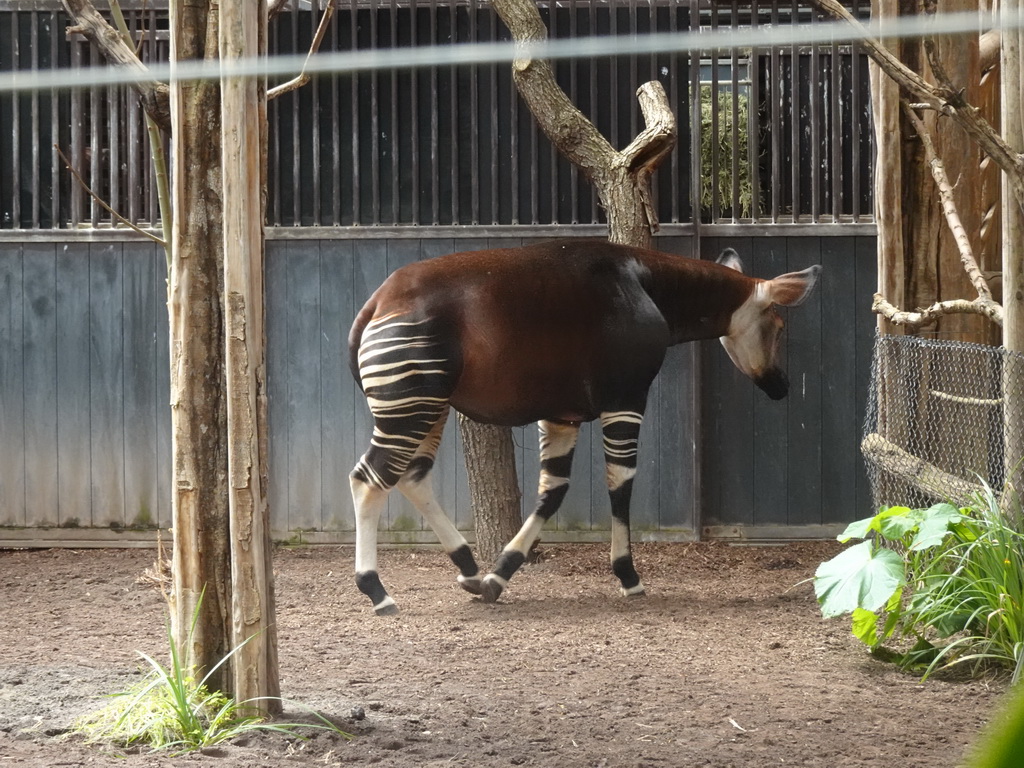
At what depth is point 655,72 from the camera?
22.0 feet

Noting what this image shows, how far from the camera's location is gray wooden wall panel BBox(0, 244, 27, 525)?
269 inches

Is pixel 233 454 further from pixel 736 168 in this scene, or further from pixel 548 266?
pixel 736 168

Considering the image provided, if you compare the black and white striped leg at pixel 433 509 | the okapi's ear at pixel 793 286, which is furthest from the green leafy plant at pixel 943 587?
the black and white striped leg at pixel 433 509

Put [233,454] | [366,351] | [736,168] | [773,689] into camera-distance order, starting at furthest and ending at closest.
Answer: [736,168] → [366,351] → [773,689] → [233,454]

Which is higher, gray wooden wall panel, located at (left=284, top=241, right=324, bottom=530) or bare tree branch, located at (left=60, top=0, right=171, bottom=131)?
bare tree branch, located at (left=60, top=0, right=171, bottom=131)

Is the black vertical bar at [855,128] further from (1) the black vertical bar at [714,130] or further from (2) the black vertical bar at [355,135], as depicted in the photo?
(2) the black vertical bar at [355,135]

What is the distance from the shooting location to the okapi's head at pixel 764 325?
5789 millimetres

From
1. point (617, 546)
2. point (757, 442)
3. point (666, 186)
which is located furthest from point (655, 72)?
point (617, 546)

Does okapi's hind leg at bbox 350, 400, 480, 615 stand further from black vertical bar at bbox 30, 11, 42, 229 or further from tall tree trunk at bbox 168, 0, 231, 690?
black vertical bar at bbox 30, 11, 42, 229

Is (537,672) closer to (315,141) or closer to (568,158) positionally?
(568,158)

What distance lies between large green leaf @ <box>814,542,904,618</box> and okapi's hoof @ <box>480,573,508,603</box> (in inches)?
65.2

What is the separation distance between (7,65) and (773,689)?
5692 mm

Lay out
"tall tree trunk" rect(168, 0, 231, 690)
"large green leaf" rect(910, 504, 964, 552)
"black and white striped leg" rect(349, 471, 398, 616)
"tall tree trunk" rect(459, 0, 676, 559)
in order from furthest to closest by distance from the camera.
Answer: "tall tree trunk" rect(459, 0, 676, 559)
"black and white striped leg" rect(349, 471, 398, 616)
"large green leaf" rect(910, 504, 964, 552)
"tall tree trunk" rect(168, 0, 231, 690)

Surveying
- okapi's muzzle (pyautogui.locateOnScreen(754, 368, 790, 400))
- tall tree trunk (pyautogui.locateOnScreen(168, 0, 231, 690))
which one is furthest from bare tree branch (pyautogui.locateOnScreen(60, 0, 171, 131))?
okapi's muzzle (pyautogui.locateOnScreen(754, 368, 790, 400))
